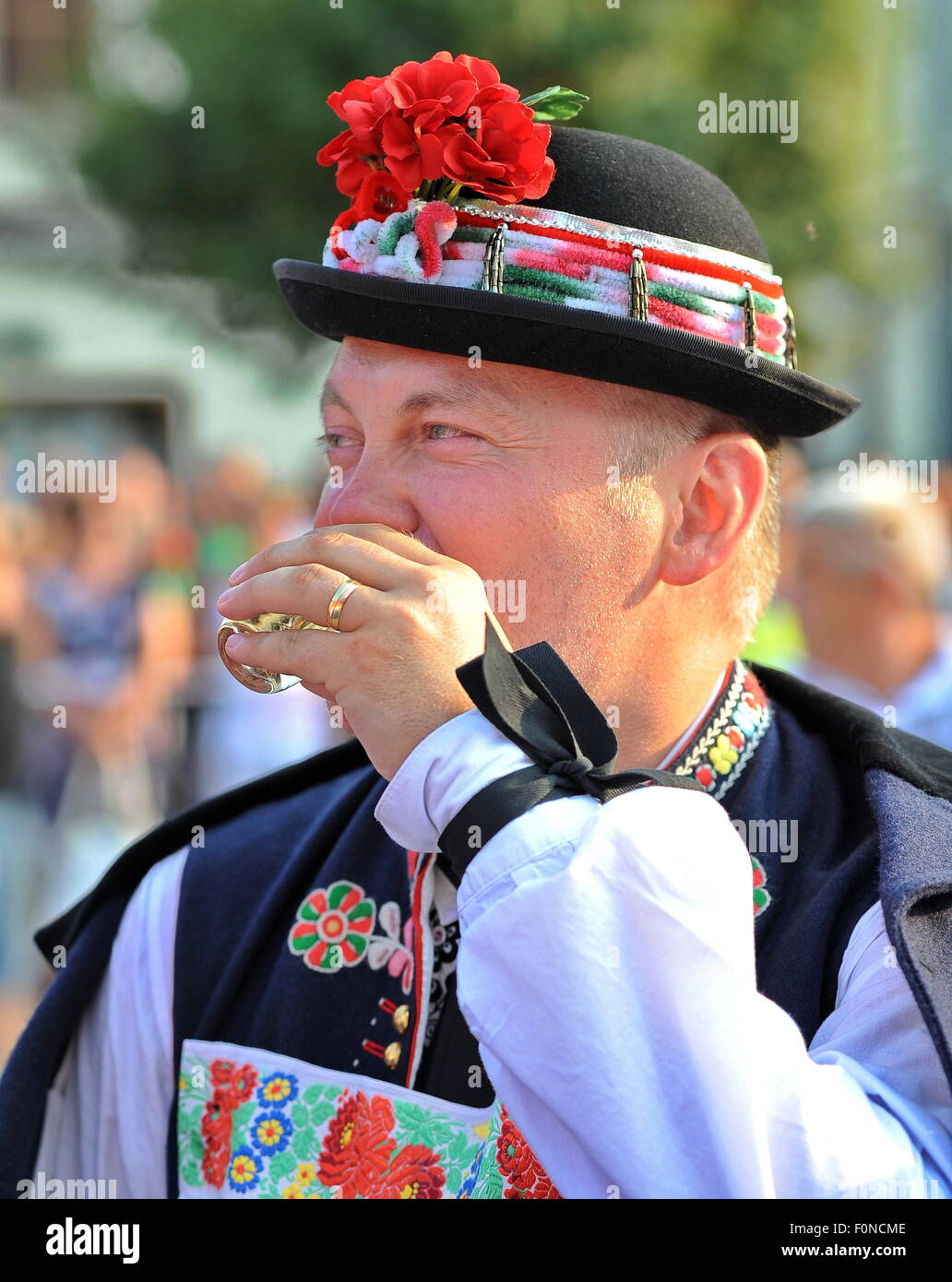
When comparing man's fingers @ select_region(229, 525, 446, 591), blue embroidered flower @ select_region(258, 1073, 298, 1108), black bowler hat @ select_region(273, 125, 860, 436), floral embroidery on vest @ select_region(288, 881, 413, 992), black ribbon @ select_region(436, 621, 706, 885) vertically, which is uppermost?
black bowler hat @ select_region(273, 125, 860, 436)

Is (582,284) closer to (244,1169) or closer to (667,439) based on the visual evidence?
(667,439)

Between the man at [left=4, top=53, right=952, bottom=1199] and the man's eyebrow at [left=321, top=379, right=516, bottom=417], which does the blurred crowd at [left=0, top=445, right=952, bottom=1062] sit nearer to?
the man at [left=4, top=53, right=952, bottom=1199]

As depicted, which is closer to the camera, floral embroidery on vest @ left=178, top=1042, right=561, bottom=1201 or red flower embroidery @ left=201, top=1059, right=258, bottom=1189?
floral embroidery on vest @ left=178, top=1042, right=561, bottom=1201

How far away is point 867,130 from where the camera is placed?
1313 centimetres

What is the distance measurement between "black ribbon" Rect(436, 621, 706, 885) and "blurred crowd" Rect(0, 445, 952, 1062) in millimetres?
3981

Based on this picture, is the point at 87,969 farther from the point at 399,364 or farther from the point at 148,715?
the point at 148,715

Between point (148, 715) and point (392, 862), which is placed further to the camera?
point (148, 715)

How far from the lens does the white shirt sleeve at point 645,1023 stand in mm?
1436

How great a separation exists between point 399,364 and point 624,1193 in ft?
3.59

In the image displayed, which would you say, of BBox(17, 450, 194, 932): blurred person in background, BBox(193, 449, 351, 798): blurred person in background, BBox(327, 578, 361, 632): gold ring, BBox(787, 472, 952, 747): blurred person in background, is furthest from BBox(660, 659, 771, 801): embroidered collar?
BBox(17, 450, 194, 932): blurred person in background

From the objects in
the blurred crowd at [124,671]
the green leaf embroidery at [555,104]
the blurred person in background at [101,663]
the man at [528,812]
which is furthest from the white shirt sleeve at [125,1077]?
the blurred person in background at [101,663]

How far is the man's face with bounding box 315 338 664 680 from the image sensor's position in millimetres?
1973

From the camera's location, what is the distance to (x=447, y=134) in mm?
1979

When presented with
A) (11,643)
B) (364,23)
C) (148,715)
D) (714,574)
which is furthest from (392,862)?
(364,23)
